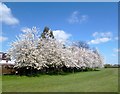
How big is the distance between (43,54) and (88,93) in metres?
30.3

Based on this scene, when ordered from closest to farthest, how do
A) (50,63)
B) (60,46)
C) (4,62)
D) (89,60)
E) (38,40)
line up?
(38,40) < (50,63) < (60,46) < (4,62) < (89,60)

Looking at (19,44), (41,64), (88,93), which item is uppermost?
(19,44)

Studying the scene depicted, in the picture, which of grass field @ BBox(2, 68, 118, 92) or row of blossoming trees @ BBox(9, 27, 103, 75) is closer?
grass field @ BBox(2, 68, 118, 92)

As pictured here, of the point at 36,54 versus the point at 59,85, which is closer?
the point at 59,85

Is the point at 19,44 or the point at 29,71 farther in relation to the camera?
the point at 29,71

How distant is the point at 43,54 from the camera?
4684 centimetres

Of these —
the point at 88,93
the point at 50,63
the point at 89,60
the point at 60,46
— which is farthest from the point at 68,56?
the point at 88,93

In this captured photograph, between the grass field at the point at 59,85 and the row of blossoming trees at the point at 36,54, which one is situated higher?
the row of blossoming trees at the point at 36,54

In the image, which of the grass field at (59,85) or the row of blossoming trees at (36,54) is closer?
the grass field at (59,85)

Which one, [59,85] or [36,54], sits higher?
[36,54]

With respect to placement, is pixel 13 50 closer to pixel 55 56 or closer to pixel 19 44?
pixel 19 44

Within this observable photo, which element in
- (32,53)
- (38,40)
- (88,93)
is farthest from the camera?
(38,40)

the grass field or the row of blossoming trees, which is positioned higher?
the row of blossoming trees

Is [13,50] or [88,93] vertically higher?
[13,50]
